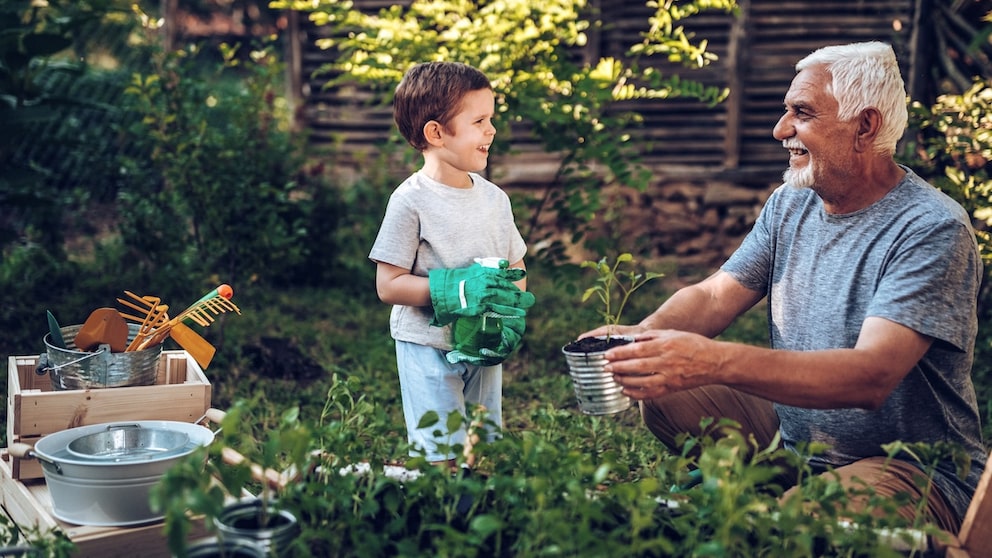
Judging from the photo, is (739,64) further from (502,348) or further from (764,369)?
(764,369)

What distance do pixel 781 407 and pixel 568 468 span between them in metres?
1.03

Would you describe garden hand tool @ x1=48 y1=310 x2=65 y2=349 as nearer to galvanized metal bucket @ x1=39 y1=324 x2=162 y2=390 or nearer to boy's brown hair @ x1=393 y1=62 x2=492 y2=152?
galvanized metal bucket @ x1=39 y1=324 x2=162 y2=390

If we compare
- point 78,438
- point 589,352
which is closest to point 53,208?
point 78,438

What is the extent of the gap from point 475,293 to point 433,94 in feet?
2.02

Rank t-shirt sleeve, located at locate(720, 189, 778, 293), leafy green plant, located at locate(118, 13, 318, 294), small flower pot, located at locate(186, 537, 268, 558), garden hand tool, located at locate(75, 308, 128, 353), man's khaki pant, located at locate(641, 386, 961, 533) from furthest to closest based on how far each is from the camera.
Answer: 1. leafy green plant, located at locate(118, 13, 318, 294)
2. t-shirt sleeve, located at locate(720, 189, 778, 293)
3. man's khaki pant, located at locate(641, 386, 961, 533)
4. garden hand tool, located at locate(75, 308, 128, 353)
5. small flower pot, located at locate(186, 537, 268, 558)

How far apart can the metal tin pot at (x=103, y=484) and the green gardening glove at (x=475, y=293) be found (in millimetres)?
744

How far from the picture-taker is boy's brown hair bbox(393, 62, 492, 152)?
273 cm

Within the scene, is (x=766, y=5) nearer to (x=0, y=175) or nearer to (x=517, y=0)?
(x=517, y=0)

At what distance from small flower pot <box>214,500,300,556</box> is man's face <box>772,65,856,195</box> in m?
1.49

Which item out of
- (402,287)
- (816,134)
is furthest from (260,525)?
(816,134)

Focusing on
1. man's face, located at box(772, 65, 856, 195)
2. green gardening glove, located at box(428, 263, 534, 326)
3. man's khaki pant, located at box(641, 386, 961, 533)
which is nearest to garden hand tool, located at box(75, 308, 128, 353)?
green gardening glove, located at box(428, 263, 534, 326)

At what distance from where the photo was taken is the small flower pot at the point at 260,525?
5.10 feet

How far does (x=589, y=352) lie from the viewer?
2.09 meters

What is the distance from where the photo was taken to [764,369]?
2031mm
